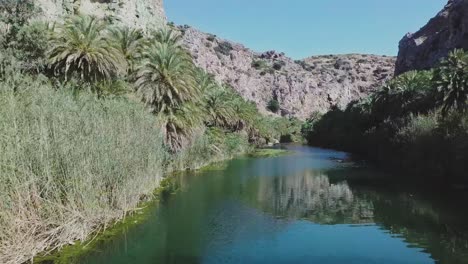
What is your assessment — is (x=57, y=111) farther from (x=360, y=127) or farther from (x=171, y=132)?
(x=360, y=127)

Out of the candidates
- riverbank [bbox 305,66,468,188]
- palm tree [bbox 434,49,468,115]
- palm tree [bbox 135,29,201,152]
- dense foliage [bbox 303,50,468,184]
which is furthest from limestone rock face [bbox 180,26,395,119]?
palm tree [bbox 434,49,468,115]

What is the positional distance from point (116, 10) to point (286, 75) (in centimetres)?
11225

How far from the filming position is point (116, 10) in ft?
182

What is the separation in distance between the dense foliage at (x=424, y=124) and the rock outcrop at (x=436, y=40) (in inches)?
836

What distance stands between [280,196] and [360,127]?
51.6 metres

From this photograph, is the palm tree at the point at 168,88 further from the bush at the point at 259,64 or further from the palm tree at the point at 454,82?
the bush at the point at 259,64

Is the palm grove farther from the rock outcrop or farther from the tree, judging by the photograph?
the rock outcrop

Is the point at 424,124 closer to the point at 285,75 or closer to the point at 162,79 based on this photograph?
the point at 162,79

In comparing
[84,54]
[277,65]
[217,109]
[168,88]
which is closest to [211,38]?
[277,65]

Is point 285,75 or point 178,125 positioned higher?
point 285,75

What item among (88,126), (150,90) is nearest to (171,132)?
(150,90)

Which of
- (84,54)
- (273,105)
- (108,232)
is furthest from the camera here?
(273,105)

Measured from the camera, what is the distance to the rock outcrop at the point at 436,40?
85.2 metres

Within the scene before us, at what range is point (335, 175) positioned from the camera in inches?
1865
